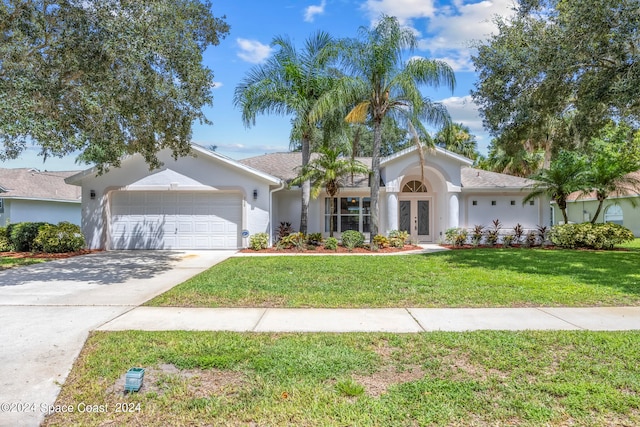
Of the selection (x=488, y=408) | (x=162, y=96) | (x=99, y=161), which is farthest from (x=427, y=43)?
(x=488, y=408)

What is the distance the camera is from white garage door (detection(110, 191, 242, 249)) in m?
16.3

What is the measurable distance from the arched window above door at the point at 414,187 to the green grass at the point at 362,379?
14548mm

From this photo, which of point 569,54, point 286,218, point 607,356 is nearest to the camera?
point 607,356

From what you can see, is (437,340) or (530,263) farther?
(530,263)

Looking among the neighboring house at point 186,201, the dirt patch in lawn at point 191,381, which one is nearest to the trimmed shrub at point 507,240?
the neighboring house at point 186,201

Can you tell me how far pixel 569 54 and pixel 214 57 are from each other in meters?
10.8

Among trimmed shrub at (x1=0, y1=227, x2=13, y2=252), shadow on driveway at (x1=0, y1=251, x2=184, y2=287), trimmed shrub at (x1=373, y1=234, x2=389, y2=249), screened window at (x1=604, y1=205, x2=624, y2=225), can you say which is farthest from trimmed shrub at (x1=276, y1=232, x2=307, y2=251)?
screened window at (x1=604, y1=205, x2=624, y2=225)

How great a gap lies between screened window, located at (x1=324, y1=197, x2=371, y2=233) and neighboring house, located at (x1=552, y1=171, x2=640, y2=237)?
13671 mm

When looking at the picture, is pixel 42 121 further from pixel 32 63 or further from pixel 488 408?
pixel 488 408

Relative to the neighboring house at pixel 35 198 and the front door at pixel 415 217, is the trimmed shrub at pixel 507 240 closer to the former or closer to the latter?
the front door at pixel 415 217

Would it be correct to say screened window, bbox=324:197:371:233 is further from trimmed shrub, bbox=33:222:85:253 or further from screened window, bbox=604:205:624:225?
screened window, bbox=604:205:624:225

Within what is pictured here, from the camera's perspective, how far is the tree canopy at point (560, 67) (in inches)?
399

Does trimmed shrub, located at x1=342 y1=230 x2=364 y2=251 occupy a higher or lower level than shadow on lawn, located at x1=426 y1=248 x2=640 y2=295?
higher

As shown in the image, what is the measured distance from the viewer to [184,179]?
52.3 feet
